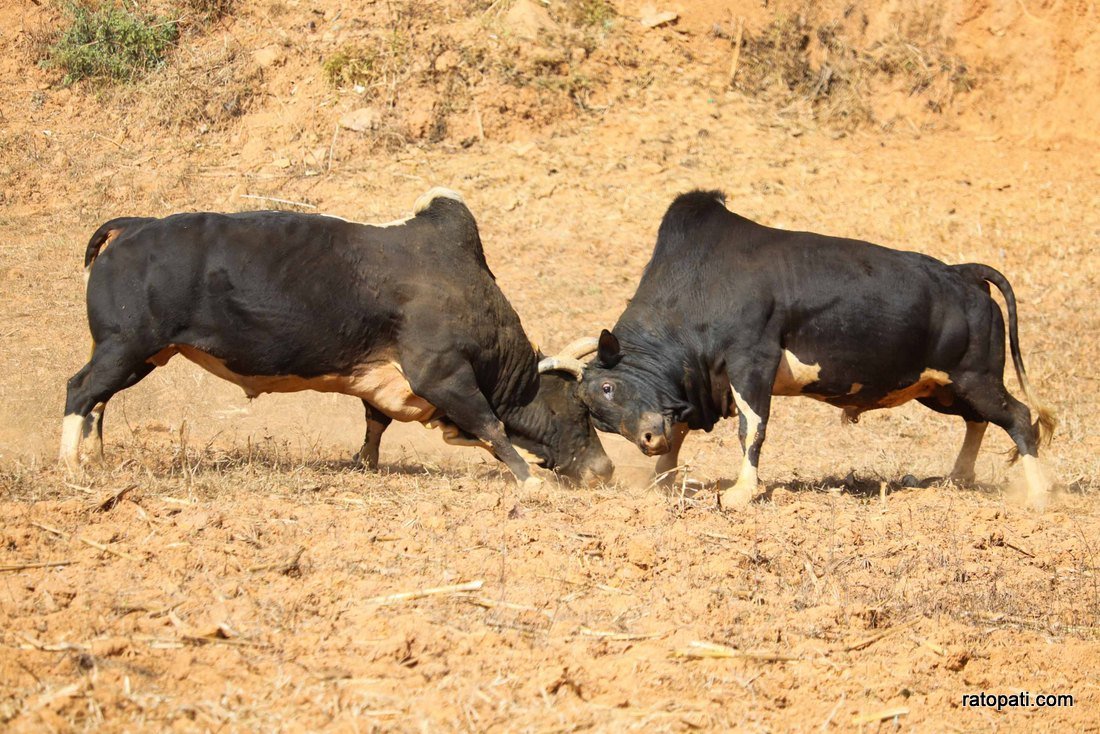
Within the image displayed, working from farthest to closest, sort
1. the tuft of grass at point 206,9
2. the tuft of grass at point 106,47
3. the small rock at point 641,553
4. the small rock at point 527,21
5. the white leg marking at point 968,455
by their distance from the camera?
the tuft of grass at point 206,9, the small rock at point 527,21, the tuft of grass at point 106,47, the white leg marking at point 968,455, the small rock at point 641,553

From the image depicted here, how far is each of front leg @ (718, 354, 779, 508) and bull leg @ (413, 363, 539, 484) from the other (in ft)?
4.57

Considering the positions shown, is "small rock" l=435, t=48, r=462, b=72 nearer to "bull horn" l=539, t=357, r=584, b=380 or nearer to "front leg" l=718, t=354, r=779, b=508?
"bull horn" l=539, t=357, r=584, b=380

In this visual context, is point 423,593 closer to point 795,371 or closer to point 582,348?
point 795,371

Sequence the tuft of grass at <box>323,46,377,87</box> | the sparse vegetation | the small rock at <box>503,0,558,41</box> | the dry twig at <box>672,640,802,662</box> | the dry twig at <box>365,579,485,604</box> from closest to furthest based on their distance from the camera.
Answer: the dry twig at <box>672,640,802,662</box> < the dry twig at <box>365,579,485,604</box> < the tuft of grass at <box>323,46,377,87</box> < the small rock at <box>503,0,558,41</box> < the sparse vegetation

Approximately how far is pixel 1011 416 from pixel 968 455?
59cm

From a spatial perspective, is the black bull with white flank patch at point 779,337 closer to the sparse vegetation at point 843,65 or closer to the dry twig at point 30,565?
the dry twig at point 30,565

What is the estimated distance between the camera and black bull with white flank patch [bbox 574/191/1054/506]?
8.22m

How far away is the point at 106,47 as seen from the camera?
16.3 meters

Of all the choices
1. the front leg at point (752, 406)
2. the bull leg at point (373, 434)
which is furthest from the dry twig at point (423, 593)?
the bull leg at point (373, 434)

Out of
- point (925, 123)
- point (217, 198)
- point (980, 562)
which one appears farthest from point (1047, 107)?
point (980, 562)

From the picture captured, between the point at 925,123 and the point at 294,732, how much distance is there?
15287mm

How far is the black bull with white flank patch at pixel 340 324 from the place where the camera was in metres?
7.31

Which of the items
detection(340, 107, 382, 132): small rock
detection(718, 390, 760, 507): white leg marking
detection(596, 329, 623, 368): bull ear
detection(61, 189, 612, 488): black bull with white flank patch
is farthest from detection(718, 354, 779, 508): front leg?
detection(340, 107, 382, 132): small rock

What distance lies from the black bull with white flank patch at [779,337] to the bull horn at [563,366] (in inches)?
3.0
